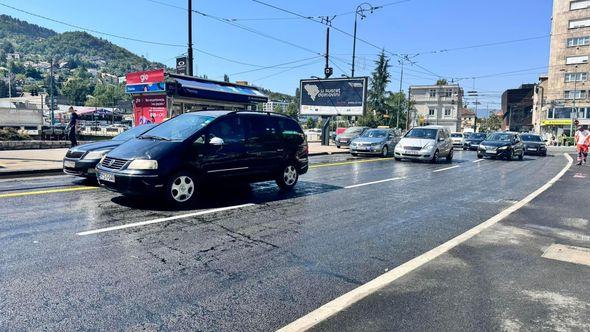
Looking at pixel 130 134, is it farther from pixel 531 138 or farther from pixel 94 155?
pixel 531 138

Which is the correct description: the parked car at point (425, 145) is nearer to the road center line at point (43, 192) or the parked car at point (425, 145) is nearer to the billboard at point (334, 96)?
the billboard at point (334, 96)

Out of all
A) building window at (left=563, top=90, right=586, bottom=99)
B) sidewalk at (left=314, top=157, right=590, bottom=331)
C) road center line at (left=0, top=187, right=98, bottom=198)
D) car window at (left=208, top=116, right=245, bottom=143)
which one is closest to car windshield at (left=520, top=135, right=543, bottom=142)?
sidewalk at (left=314, top=157, right=590, bottom=331)

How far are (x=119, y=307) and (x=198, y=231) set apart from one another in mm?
2399

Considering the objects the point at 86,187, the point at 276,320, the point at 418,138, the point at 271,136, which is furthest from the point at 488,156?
the point at 276,320

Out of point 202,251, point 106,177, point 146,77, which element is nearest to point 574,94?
point 146,77

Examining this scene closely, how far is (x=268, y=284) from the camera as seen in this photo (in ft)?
13.0

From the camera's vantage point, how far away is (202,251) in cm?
490

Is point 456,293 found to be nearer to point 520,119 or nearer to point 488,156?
point 488,156

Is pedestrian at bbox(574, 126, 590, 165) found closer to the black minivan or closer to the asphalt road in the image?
the asphalt road

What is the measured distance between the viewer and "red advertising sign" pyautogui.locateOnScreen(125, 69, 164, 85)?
19.8 meters

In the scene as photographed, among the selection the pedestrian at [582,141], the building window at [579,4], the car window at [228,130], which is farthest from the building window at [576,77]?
the car window at [228,130]

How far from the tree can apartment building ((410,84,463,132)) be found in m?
13.7

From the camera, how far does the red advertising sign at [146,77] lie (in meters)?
19.8

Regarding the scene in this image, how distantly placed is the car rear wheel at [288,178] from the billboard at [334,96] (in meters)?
22.0
